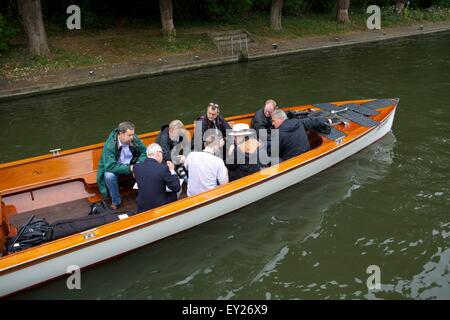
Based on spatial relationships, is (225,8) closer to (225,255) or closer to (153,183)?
(153,183)

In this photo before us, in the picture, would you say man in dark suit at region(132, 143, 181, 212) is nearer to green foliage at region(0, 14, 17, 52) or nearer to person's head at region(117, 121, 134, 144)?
person's head at region(117, 121, 134, 144)

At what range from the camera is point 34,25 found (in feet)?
47.3

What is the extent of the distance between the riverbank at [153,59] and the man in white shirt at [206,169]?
914 centimetres

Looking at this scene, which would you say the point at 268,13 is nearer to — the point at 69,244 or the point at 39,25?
the point at 39,25

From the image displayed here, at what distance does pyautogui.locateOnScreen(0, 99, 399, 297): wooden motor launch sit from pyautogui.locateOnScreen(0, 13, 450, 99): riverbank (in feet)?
23.9

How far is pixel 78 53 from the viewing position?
15.5 metres

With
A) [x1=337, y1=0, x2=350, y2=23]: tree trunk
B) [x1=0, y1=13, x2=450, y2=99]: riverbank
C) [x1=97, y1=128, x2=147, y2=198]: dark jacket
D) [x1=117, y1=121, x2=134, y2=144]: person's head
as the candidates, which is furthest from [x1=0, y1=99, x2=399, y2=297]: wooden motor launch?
[x1=337, y1=0, x2=350, y2=23]: tree trunk

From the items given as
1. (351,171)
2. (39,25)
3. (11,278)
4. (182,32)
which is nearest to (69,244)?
(11,278)

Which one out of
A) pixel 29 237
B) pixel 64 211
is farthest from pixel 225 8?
pixel 29 237

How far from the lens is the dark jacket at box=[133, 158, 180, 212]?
531 cm

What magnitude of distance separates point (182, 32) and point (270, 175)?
1397cm

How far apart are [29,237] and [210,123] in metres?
3.39

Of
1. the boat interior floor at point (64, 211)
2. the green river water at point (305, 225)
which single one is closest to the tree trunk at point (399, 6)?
the green river water at point (305, 225)

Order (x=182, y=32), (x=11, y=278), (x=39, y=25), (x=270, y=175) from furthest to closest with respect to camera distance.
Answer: (x=182, y=32) → (x=39, y=25) → (x=270, y=175) → (x=11, y=278)
